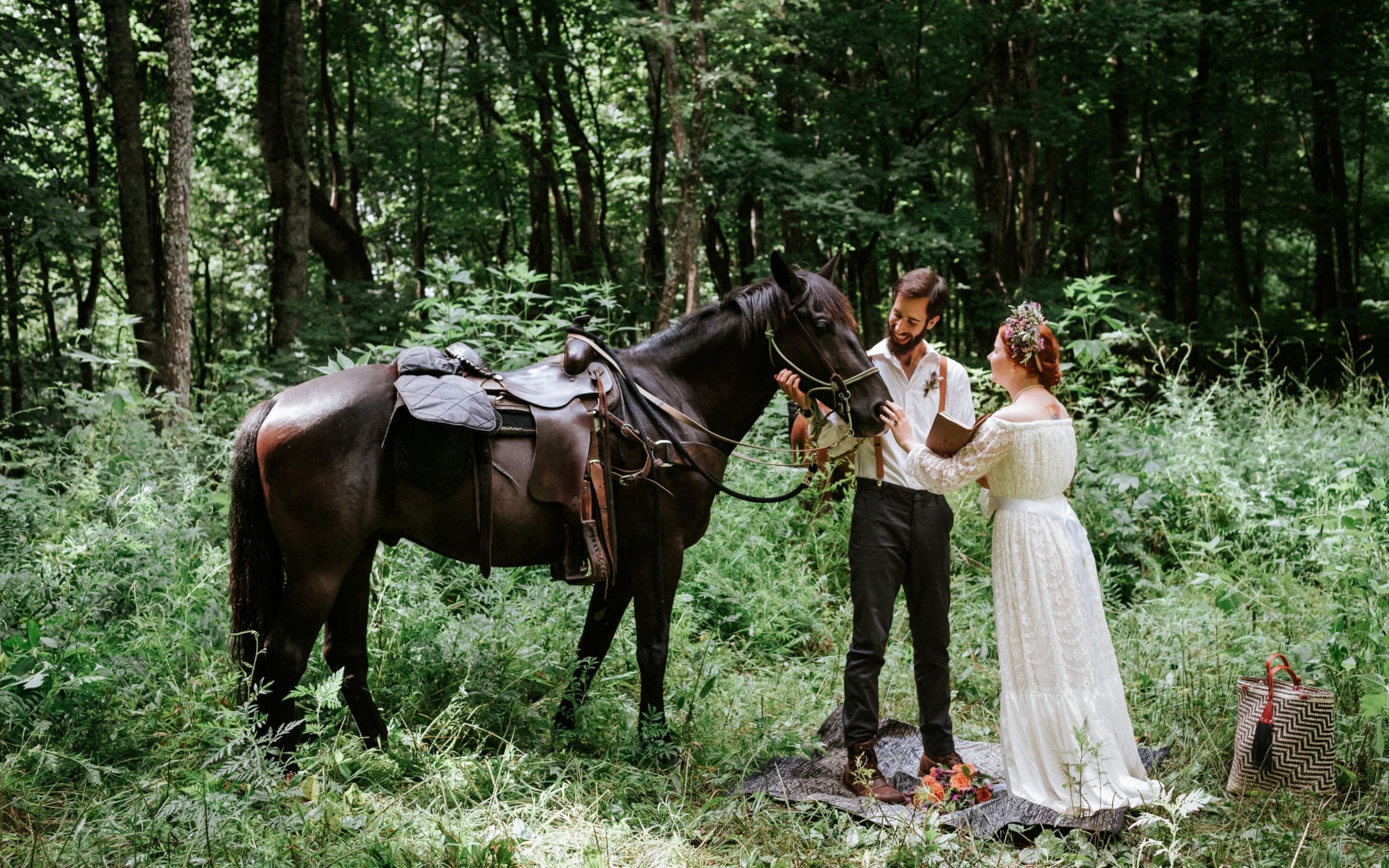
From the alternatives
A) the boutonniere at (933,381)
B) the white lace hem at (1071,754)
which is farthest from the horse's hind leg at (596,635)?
the white lace hem at (1071,754)

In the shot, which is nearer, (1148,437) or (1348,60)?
(1148,437)

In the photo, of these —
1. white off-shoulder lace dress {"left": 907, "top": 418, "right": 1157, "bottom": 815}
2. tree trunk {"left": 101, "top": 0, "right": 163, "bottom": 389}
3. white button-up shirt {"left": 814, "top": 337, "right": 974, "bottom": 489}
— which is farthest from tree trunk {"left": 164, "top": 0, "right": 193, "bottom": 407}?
white off-shoulder lace dress {"left": 907, "top": 418, "right": 1157, "bottom": 815}

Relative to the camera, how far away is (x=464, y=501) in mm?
3357

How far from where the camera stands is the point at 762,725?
377 cm

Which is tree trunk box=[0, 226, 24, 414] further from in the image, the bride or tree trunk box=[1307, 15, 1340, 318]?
tree trunk box=[1307, 15, 1340, 318]

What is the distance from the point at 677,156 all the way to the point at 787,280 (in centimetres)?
638

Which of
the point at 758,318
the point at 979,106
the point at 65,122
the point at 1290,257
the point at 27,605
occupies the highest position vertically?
the point at 65,122

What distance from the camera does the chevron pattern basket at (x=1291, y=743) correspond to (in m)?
3.30

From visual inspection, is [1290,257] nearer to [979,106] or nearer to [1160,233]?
[1160,233]

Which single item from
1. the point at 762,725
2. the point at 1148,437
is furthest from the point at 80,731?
the point at 1148,437

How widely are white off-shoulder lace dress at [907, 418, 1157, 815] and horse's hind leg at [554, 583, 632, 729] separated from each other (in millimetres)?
1415

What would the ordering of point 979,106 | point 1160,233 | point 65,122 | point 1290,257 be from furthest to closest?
point 1290,257
point 1160,233
point 65,122
point 979,106

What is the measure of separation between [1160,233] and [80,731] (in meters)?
16.7

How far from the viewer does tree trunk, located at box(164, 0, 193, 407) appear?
7.72 metres
